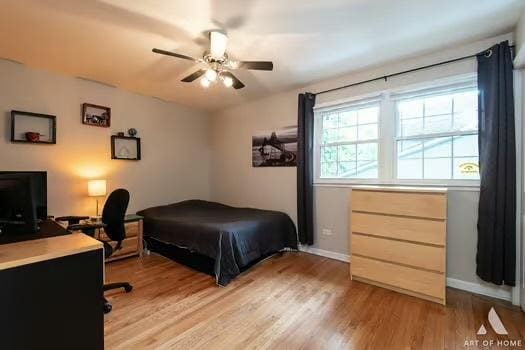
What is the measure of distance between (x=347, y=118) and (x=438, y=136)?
1066 mm

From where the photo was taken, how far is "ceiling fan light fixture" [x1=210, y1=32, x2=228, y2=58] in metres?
2.19

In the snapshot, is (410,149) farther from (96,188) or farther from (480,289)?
(96,188)

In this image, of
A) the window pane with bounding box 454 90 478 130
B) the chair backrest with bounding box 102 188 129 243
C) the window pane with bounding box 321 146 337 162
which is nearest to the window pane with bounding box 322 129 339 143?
the window pane with bounding box 321 146 337 162

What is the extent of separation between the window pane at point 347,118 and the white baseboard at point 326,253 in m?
1.73

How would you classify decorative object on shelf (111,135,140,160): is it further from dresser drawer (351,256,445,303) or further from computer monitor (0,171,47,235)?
dresser drawer (351,256,445,303)

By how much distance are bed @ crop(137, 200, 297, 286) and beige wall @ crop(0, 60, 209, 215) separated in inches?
22.8

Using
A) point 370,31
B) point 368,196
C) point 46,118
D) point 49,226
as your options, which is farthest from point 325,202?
point 46,118

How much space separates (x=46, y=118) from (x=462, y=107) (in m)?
4.73

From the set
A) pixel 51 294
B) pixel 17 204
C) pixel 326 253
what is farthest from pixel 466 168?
pixel 17 204

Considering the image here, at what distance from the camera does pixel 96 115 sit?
3.52 m

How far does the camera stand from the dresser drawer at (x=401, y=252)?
7.36 ft

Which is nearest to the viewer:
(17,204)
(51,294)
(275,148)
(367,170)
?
A: (51,294)

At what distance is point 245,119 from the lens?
14.6 ft

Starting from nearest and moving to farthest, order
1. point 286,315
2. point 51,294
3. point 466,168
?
point 51,294 < point 286,315 < point 466,168
